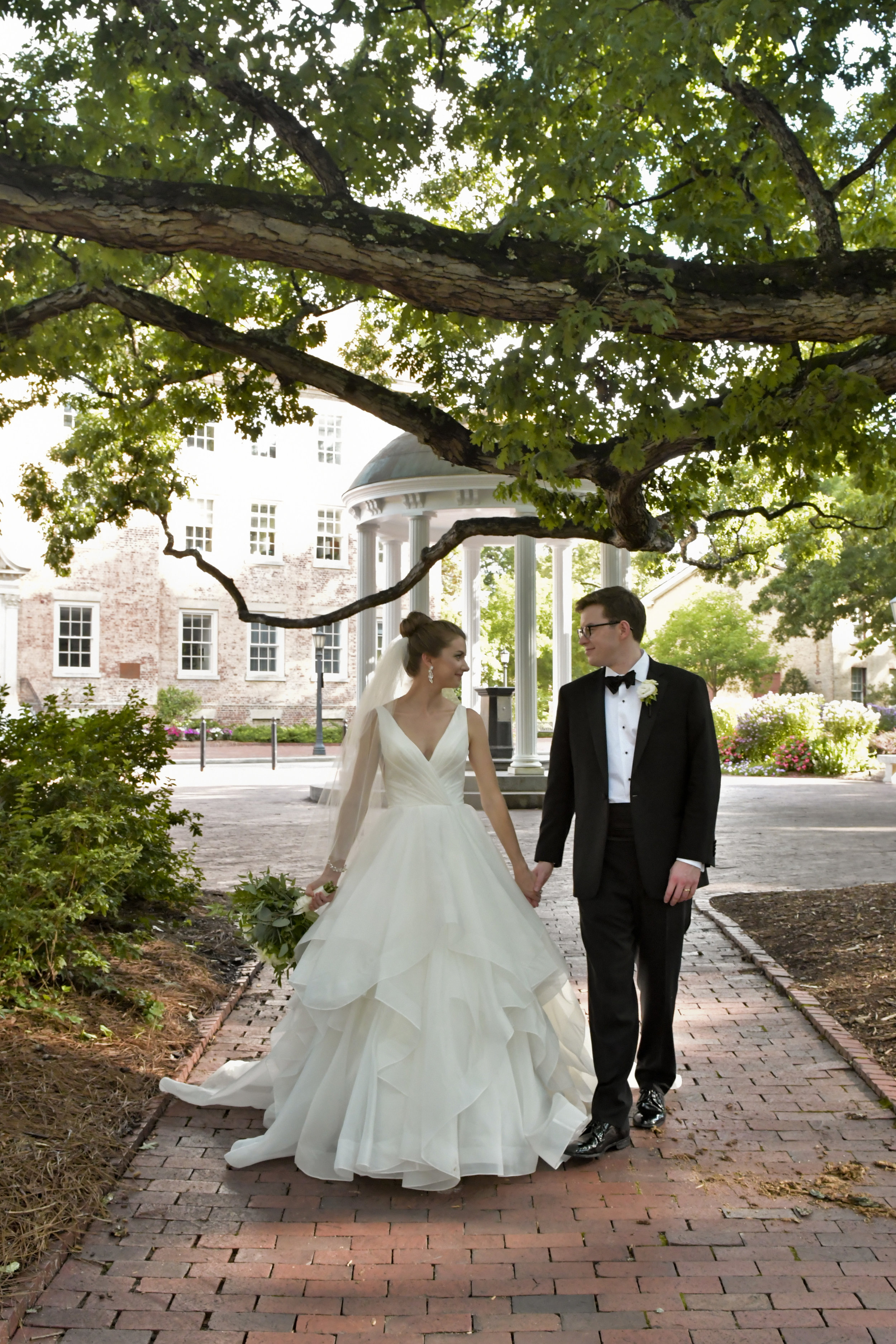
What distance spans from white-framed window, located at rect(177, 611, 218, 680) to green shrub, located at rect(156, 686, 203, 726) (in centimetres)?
109

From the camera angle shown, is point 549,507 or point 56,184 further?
point 549,507

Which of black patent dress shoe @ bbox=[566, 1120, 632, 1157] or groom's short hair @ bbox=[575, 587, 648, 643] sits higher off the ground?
groom's short hair @ bbox=[575, 587, 648, 643]

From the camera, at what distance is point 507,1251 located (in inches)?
140

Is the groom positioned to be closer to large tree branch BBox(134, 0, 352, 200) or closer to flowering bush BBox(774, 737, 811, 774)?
large tree branch BBox(134, 0, 352, 200)

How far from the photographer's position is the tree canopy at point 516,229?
5.23 meters

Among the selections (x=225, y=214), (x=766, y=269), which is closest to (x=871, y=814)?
(x=766, y=269)

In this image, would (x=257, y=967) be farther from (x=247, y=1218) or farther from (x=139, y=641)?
(x=139, y=641)

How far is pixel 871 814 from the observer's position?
18156 millimetres

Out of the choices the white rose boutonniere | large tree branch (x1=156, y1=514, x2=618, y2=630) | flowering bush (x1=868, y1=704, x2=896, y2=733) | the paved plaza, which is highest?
large tree branch (x1=156, y1=514, x2=618, y2=630)

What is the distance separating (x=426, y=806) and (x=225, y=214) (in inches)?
104

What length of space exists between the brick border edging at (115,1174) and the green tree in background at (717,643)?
40.4 m

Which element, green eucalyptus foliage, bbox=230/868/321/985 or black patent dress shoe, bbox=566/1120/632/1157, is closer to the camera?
black patent dress shoe, bbox=566/1120/632/1157

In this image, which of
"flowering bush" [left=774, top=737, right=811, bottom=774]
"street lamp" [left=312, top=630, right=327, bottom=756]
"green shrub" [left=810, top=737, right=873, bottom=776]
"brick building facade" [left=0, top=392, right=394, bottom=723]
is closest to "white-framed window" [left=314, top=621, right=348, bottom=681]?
"brick building facade" [left=0, top=392, right=394, bottom=723]

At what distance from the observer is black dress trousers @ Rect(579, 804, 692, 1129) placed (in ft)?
14.7
